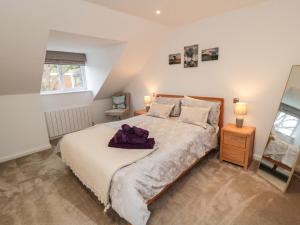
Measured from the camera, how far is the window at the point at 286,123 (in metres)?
2.08

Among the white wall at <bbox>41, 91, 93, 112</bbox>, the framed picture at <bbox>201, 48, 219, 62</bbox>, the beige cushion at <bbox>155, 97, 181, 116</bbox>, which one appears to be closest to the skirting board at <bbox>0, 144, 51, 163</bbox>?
the white wall at <bbox>41, 91, 93, 112</bbox>

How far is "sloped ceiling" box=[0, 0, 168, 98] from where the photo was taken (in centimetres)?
192

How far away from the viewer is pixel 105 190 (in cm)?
158

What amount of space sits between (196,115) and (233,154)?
784 mm

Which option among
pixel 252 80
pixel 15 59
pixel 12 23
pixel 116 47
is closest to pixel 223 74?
pixel 252 80

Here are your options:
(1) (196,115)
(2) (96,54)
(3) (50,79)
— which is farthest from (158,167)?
(3) (50,79)

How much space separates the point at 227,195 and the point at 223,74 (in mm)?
1858

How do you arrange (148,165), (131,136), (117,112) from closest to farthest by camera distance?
(148,165) < (131,136) < (117,112)

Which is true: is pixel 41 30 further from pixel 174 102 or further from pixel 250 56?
pixel 250 56

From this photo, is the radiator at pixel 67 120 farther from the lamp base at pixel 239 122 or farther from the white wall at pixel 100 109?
the lamp base at pixel 239 122

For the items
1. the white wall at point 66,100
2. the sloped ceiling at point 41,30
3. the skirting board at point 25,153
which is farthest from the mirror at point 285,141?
the white wall at point 66,100

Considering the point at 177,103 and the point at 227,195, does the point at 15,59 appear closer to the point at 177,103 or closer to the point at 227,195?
the point at 177,103

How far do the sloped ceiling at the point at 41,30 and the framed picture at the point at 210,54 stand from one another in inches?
37.5

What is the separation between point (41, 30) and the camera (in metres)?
2.17
